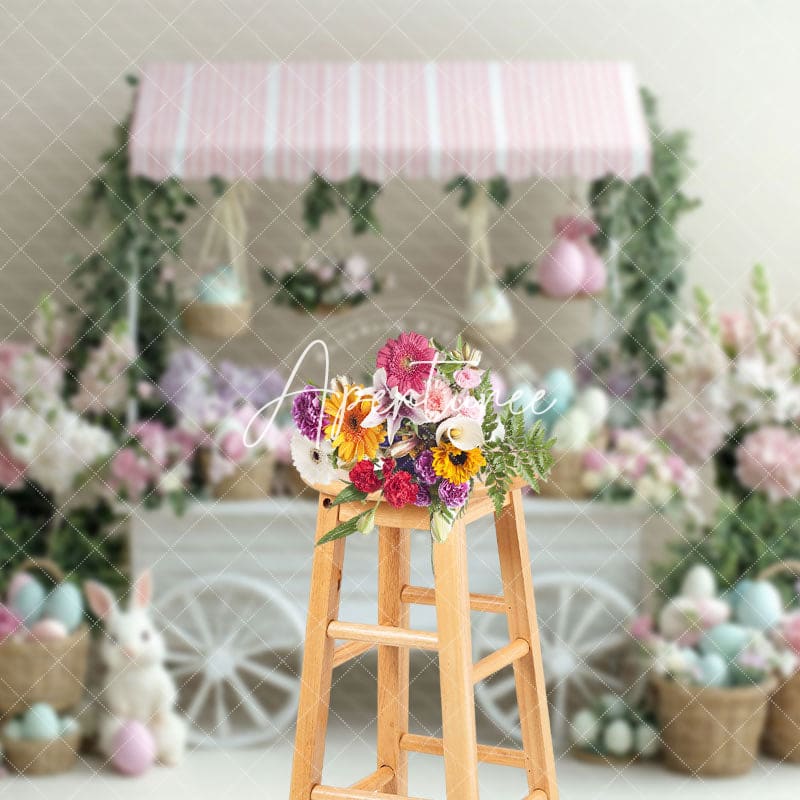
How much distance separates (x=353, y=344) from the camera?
2.60 meters

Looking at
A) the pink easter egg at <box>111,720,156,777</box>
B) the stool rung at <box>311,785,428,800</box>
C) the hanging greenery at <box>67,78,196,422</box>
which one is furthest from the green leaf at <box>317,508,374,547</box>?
the hanging greenery at <box>67,78,196,422</box>

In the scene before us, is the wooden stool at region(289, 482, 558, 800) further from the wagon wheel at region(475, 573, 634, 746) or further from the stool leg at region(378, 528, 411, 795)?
the wagon wheel at region(475, 573, 634, 746)

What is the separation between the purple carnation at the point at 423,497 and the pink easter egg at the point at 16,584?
1204 millimetres

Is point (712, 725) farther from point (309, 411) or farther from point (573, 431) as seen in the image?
point (309, 411)

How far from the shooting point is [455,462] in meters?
1.21

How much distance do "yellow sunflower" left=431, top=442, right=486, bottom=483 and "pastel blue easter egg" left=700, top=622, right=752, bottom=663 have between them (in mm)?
1156

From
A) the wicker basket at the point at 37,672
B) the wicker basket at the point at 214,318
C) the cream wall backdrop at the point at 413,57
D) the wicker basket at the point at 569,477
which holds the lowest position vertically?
the wicker basket at the point at 37,672

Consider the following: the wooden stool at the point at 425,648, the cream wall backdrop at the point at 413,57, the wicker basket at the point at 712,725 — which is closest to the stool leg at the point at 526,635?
the wooden stool at the point at 425,648

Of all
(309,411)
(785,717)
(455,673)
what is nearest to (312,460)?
(309,411)

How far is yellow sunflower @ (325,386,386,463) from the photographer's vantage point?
1.23 m

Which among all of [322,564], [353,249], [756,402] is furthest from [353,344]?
[322,564]

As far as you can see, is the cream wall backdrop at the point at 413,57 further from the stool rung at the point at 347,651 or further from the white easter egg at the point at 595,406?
the stool rung at the point at 347,651

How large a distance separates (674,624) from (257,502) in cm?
81

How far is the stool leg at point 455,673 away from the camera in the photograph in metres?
1.22
